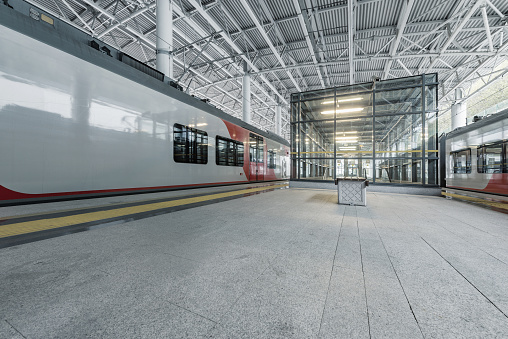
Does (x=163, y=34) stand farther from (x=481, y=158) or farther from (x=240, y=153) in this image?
(x=481, y=158)

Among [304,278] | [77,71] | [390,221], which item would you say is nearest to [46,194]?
[77,71]

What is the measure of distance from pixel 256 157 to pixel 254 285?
9570 millimetres

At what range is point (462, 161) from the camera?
8.14m

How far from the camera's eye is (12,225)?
8.38 ft

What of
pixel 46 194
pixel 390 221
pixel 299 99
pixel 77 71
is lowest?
pixel 390 221

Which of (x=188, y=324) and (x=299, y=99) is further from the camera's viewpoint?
(x=299, y=99)

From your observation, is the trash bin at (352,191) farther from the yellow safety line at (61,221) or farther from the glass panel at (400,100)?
the glass panel at (400,100)

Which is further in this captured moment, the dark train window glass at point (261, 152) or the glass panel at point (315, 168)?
the dark train window glass at point (261, 152)

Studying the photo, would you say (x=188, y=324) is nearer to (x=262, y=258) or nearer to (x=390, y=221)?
(x=262, y=258)

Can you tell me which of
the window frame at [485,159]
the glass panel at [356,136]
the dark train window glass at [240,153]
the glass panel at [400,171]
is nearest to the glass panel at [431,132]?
the window frame at [485,159]

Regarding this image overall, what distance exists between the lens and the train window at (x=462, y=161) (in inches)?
309

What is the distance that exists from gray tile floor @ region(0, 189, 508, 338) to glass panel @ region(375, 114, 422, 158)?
7.45m

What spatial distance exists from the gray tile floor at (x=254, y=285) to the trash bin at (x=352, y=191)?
228cm

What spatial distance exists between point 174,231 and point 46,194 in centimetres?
278
